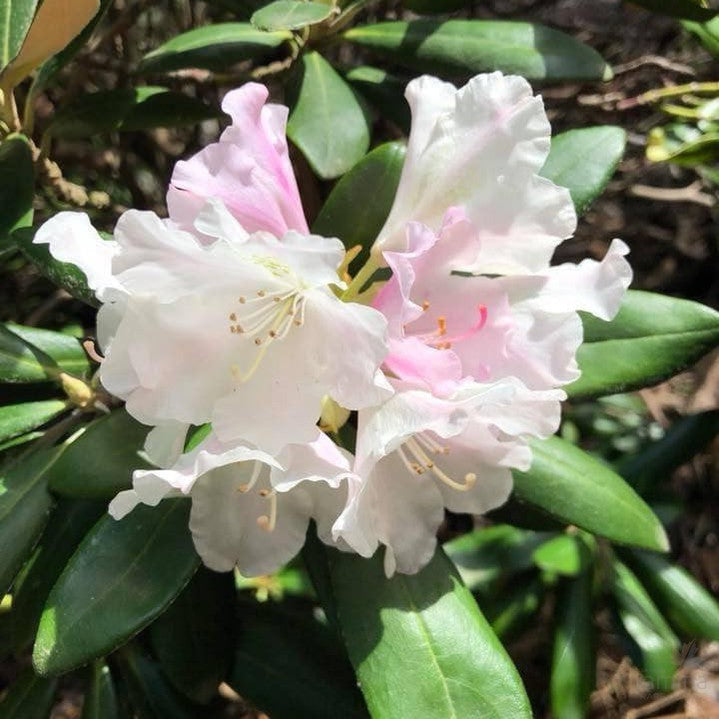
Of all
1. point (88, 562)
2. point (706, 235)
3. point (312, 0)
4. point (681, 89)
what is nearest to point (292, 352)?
point (88, 562)

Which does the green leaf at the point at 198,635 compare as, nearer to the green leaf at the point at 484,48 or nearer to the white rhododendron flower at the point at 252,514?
the white rhododendron flower at the point at 252,514

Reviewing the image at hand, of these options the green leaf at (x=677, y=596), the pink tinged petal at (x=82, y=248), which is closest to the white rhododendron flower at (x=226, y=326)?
the pink tinged petal at (x=82, y=248)

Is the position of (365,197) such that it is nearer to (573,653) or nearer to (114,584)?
(114,584)

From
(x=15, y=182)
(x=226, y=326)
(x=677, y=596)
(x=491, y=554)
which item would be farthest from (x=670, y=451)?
(x=15, y=182)

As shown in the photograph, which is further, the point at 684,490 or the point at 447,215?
the point at 684,490

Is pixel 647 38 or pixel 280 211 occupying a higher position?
pixel 280 211

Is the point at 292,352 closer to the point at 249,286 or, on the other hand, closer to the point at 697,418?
the point at 249,286
